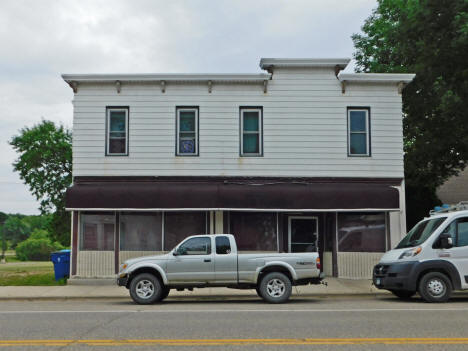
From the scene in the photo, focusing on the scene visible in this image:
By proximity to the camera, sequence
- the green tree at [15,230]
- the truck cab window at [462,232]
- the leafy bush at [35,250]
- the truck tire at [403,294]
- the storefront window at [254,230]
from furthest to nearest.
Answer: the green tree at [15,230] < the leafy bush at [35,250] < the storefront window at [254,230] < the truck tire at [403,294] < the truck cab window at [462,232]

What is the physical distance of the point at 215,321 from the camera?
35.1 ft

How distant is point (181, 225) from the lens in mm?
20281

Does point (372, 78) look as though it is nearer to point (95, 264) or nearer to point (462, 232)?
point (462, 232)

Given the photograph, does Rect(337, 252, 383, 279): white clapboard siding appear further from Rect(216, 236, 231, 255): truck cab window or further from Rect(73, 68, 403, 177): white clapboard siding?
Rect(216, 236, 231, 255): truck cab window

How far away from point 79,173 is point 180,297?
6.62m

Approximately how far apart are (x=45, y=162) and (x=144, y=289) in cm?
3405

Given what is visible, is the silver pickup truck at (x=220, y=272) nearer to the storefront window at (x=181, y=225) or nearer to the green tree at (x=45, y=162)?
the storefront window at (x=181, y=225)

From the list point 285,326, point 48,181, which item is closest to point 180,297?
point 285,326

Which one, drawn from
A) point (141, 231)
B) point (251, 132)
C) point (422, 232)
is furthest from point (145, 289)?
point (251, 132)

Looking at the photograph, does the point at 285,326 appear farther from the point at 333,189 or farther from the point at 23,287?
the point at 23,287

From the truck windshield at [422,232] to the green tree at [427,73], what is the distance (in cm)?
679

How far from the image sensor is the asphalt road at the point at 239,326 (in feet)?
27.6

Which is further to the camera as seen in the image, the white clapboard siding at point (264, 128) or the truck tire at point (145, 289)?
the white clapboard siding at point (264, 128)

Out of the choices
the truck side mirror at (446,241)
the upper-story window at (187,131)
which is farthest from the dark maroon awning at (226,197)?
the truck side mirror at (446,241)
